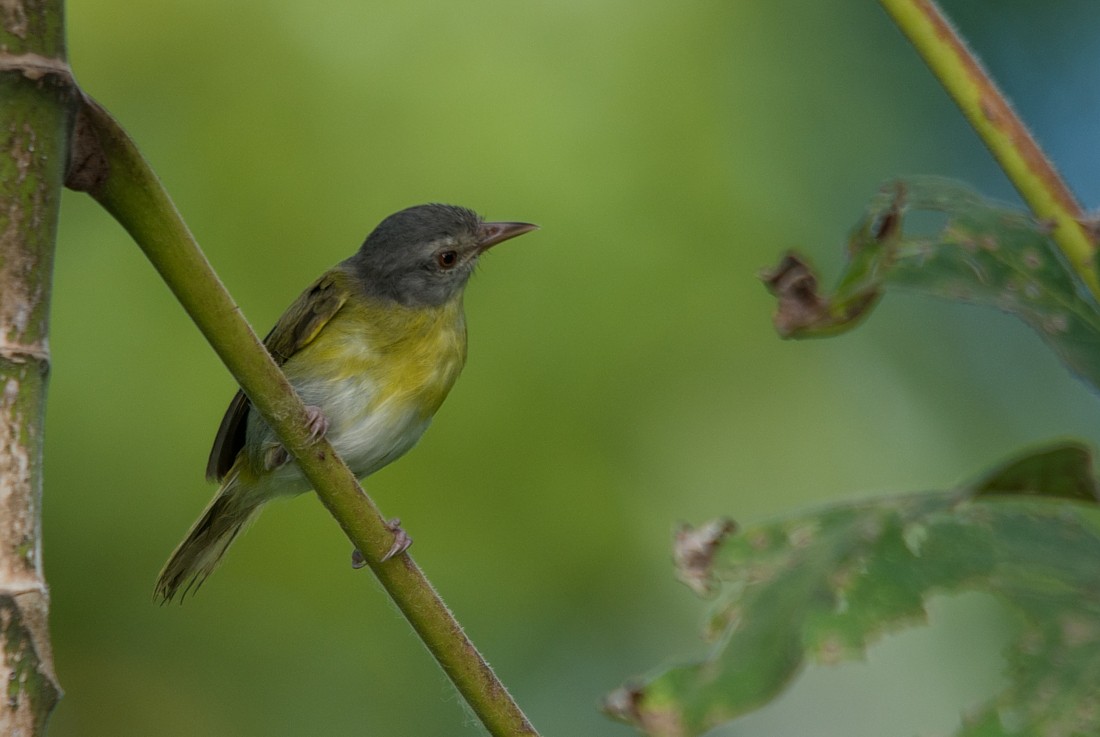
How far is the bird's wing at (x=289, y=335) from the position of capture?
3.85 metres

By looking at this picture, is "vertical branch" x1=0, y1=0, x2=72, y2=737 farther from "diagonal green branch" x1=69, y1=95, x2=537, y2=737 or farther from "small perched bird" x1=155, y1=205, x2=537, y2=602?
"small perched bird" x1=155, y1=205, x2=537, y2=602

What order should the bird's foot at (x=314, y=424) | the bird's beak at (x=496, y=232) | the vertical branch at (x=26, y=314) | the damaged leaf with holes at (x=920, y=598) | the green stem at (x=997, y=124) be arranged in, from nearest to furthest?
the damaged leaf with holes at (x=920, y=598) → the vertical branch at (x=26, y=314) → the green stem at (x=997, y=124) → the bird's foot at (x=314, y=424) → the bird's beak at (x=496, y=232)

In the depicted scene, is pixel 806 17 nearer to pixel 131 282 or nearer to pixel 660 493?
pixel 660 493

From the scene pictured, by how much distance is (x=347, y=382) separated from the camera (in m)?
3.82

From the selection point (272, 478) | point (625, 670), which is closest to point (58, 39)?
point (272, 478)

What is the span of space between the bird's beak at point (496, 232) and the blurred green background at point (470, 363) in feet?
0.98

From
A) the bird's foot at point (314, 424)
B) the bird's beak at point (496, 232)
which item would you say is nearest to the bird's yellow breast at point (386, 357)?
the bird's beak at point (496, 232)

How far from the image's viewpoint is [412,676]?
4570 mm

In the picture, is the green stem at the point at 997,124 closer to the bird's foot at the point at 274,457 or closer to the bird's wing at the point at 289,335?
the bird's foot at the point at 274,457

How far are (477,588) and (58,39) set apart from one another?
3.48 meters

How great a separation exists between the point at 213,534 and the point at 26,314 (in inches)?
117

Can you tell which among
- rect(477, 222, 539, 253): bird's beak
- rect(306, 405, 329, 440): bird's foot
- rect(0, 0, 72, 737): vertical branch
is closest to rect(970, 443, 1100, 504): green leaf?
rect(0, 0, 72, 737): vertical branch

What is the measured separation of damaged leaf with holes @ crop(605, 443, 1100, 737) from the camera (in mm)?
803

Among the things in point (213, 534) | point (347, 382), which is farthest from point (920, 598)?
point (213, 534)
